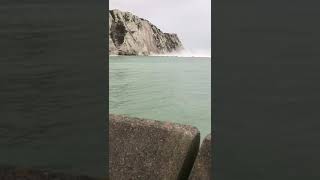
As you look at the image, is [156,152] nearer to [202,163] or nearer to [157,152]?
[157,152]

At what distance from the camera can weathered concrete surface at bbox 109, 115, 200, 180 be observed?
249 cm

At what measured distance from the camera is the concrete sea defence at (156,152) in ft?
8.16
